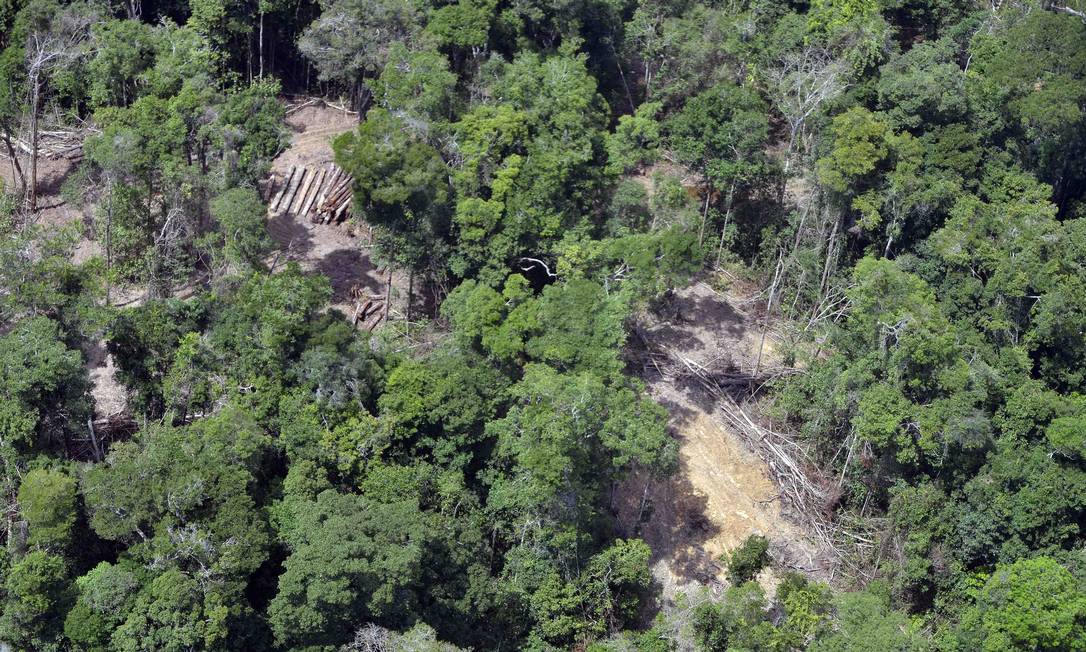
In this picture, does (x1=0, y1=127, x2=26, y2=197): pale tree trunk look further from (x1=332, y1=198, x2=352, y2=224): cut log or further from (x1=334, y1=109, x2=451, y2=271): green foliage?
(x1=334, y1=109, x2=451, y2=271): green foliage

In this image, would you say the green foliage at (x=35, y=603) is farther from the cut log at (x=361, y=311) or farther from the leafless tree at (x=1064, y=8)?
the leafless tree at (x=1064, y=8)

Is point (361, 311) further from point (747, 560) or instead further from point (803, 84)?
point (803, 84)

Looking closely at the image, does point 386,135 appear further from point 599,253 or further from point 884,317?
point 884,317

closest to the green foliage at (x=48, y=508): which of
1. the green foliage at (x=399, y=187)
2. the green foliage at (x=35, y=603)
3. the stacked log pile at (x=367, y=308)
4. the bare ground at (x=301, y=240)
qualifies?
the green foliage at (x=35, y=603)

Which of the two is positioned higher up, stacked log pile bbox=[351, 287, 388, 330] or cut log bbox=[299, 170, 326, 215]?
cut log bbox=[299, 170, 326, 215]

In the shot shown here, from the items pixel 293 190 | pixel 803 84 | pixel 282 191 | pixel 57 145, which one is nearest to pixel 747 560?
pixel 803 84

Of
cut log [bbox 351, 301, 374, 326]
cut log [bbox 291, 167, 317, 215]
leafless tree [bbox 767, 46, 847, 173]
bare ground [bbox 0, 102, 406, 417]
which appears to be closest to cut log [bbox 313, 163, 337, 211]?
cut log [bbox 291, 167, 317, 215]
